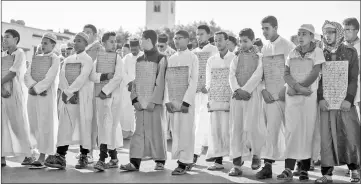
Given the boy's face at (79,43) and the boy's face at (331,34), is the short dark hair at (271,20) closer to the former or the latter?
the boy's face at (331,34)

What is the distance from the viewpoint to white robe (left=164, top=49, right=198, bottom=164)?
315 inches

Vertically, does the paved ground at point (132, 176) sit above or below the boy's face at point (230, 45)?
below

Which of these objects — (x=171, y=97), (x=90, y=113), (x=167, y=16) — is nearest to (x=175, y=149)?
(x=171, y=97)

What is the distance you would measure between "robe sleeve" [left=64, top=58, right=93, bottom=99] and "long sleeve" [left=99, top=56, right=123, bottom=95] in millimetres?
348

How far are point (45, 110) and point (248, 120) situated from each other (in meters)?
3.14

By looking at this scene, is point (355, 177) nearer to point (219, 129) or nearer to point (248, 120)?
point (248, 120)

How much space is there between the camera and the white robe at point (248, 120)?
7926 millimetres

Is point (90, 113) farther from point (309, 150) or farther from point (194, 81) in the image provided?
point (309, 150)

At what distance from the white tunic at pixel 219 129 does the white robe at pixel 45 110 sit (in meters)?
2.43

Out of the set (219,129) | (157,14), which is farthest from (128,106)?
(157,14)

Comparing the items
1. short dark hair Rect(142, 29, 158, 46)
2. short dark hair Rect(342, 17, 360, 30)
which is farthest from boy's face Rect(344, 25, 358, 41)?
short dark hair Rect(142, 29, 158, 46)

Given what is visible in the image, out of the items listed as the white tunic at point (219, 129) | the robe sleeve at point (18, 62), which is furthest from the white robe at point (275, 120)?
the robe sleeve at point (18, 62)

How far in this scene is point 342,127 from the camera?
285 inches

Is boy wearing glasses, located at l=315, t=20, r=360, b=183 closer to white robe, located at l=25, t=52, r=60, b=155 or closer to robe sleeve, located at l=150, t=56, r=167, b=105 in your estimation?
robe sleeve, located at l=150, t=56, r=167, b=105
